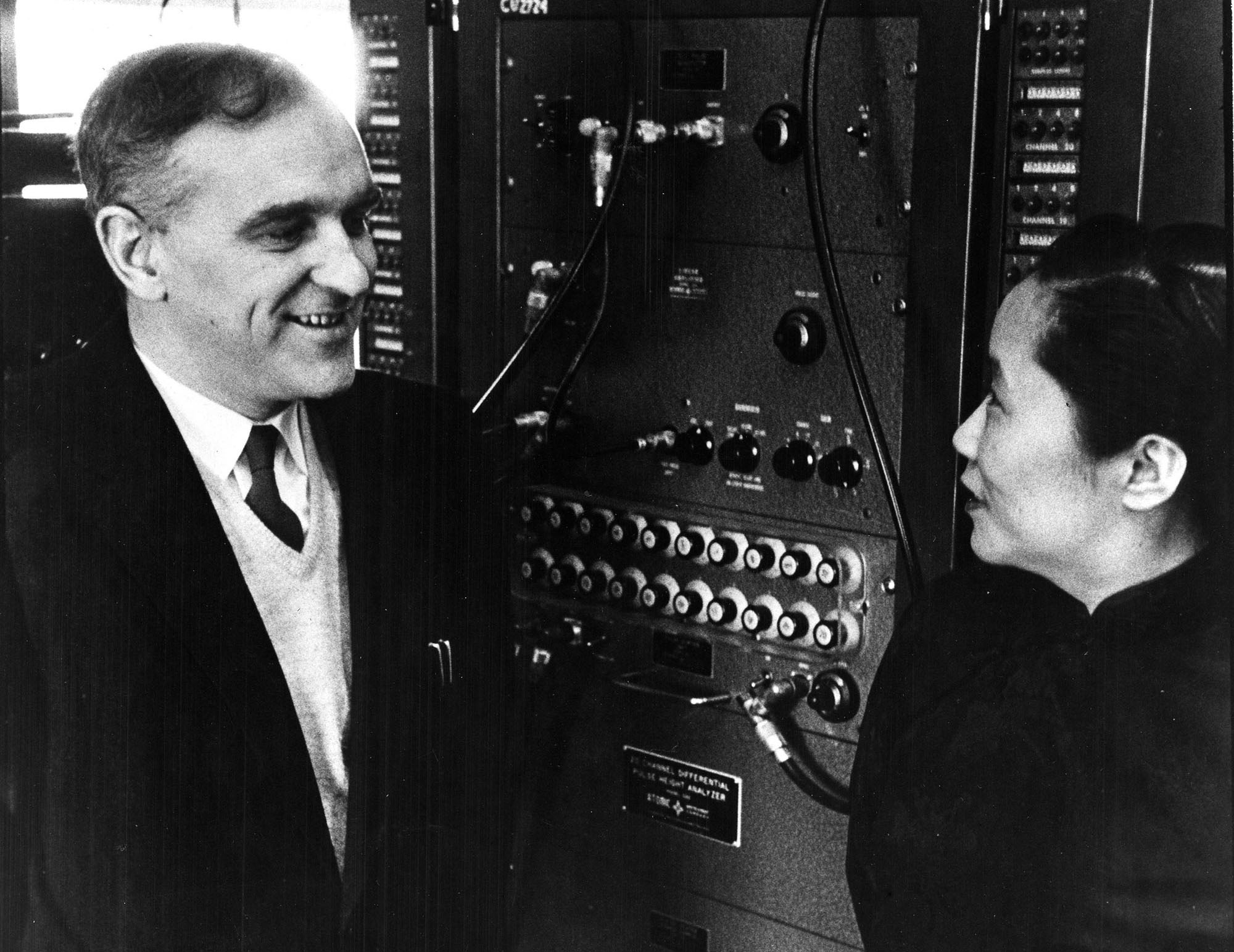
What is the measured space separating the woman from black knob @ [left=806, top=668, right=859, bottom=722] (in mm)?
130

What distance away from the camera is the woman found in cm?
149

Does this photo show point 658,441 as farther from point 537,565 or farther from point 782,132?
point 782,132

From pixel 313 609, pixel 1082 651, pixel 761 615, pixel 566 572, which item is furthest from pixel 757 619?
pixel 313 609

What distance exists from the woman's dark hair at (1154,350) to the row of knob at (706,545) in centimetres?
43

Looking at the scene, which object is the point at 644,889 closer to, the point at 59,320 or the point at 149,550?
the point at 149,550

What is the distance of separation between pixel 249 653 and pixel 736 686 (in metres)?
0.69

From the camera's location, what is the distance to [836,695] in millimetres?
1894

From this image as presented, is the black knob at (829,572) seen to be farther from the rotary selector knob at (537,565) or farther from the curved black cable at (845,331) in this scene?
the rotary selector knob at (537,565)

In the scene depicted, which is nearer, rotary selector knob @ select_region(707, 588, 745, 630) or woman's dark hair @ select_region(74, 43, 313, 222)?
woman's dark hair @ select_region(74, 43, 313, 222)

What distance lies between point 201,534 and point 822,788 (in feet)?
2.70

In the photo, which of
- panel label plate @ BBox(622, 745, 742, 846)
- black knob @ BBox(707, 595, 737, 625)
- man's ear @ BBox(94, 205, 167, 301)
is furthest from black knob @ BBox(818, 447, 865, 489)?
man's ear @ BBox(94, 205, 167, 301)

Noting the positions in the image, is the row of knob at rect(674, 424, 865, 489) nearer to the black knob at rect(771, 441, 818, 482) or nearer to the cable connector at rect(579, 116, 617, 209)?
the black knob at rect(771, 441, 818, 482)

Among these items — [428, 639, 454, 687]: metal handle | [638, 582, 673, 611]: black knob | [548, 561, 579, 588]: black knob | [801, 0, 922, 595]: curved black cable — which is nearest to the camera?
[801, 0, 922, 595]: curved black cable

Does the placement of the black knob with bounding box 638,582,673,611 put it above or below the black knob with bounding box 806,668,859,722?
above
